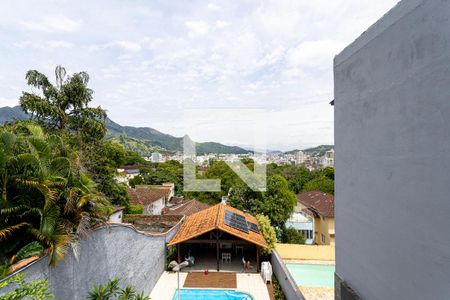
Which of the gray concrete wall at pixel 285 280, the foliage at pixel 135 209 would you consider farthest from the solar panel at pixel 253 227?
the foliage at pixel 135 209

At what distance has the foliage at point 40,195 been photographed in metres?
Answer: 5.07

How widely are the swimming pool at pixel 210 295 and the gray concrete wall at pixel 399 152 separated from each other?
7632 millimetres

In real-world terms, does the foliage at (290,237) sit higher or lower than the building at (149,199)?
lower

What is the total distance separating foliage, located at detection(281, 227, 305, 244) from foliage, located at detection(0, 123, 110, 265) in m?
15.8

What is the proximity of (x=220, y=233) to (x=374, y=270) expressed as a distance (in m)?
10.6

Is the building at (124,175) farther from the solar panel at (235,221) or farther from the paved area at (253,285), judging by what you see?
the paved area at (253,285)

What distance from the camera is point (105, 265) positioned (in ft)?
24.4

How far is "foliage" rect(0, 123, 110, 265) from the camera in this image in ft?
16.6

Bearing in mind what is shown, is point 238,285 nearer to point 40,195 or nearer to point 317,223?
point 40,195

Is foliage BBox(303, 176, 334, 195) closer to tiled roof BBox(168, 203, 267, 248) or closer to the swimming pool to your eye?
tiled roof BBox(168, 203, 267, 248)

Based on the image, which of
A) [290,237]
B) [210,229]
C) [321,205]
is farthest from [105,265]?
[321,205]

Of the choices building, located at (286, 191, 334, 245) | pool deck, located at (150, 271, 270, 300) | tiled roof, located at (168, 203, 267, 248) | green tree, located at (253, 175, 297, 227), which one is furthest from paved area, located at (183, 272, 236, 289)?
building, located at (286, 191, 334, 245)

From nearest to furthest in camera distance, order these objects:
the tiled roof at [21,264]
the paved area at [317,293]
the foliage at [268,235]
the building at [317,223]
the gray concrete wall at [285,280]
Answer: the tiled roof at [21,264] < the gray concrete wall at [285,280] < the paved area at [317,293] < the foliage at [268,235] < the building at [317,223]

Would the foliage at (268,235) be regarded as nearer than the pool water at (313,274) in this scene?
No
